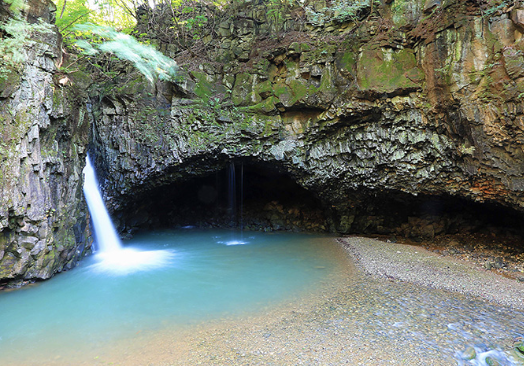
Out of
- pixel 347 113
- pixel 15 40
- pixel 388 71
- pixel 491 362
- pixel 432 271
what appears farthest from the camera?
pixel 347 113

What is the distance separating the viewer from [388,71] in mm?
8680

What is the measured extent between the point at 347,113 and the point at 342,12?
3570 mm

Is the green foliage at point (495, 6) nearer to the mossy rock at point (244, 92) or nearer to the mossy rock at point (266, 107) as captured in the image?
the mossy rock at point (266, 107)

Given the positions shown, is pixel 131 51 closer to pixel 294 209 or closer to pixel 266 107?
pixel 266 107

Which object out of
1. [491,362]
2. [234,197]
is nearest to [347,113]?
[491,362]

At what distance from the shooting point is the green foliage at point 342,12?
957cm

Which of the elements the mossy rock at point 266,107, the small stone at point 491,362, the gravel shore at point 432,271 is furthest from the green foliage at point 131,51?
the small stone at point 491,362

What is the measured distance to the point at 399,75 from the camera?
8.56 m

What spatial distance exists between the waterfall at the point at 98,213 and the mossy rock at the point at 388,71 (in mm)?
9349

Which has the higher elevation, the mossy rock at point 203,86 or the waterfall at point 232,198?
the mossy rock at point 203,86

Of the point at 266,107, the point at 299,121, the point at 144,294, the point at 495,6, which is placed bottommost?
the point at 144,294

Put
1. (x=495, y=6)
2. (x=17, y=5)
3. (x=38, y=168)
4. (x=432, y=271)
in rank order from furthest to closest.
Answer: (x=432, y=271) < (x=495, y=6) < (x=38, y=168) < (x=17, y=5)

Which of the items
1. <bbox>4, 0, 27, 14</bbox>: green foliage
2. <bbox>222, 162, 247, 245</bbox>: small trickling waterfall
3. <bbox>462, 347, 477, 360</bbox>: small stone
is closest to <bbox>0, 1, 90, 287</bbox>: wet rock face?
<bbox>4, 0, 27, 14</bbox>: green foliage

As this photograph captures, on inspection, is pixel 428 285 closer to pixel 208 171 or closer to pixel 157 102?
pixel 208 171
